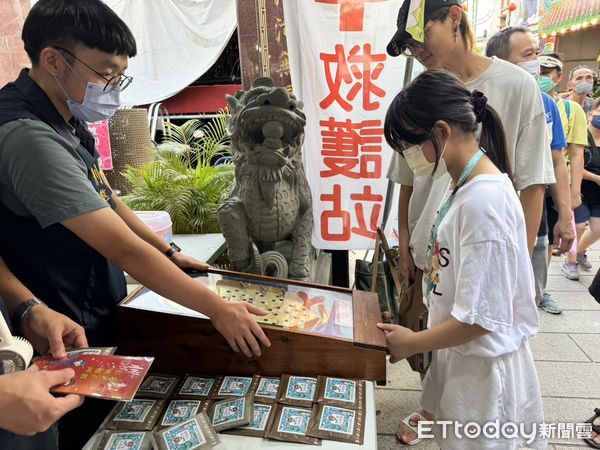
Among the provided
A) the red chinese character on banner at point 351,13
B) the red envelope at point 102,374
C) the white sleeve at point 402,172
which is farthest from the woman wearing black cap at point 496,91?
the red envelope at point 102,374

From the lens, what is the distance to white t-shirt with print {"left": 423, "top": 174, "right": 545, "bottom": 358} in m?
1.18

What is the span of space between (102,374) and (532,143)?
188 cm

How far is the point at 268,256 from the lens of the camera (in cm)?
245

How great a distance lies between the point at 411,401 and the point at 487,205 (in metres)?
1.87

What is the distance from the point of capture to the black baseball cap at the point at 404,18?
1752 millimetres

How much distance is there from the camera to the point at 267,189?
2340mm

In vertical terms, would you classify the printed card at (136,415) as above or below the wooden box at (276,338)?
below

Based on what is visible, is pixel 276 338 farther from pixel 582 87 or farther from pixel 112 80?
pixel 582 87

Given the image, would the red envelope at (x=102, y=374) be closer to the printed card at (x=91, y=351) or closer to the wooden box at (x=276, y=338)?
the printed card at (x=91, y=351)

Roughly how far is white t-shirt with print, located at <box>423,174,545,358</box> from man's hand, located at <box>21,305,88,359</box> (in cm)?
112

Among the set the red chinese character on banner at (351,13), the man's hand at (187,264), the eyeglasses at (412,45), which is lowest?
the man's hand at (187,264)

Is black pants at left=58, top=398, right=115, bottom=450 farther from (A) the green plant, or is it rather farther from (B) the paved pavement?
(A) the green plant

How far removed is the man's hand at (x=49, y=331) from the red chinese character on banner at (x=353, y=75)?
220cm

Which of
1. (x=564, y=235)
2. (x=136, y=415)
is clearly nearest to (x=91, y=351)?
(x=136, y=415)
